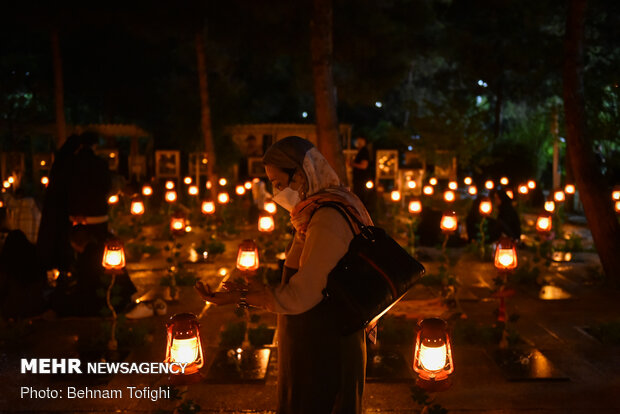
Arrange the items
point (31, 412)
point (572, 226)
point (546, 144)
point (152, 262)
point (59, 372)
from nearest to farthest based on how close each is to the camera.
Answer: point (31, 412)
point (59, 372)
point (152, 262)
point (572, 226)
point (546, 144)

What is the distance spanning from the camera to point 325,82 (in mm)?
11203

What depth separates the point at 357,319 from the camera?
2820 mm

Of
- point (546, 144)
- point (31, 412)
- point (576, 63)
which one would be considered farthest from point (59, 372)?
point (546, 144)

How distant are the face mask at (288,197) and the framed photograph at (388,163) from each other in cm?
1785

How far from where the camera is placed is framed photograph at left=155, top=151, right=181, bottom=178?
72.1 feet

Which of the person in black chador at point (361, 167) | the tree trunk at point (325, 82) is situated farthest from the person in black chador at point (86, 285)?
the person in black chador at point (361, 167)

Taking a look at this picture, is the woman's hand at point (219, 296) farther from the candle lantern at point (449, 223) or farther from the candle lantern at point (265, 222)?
the candle lantern at point (265, 222)

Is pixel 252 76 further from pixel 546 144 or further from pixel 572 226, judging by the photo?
pixel 572 226

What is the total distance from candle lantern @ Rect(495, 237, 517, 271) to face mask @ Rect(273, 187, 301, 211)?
3806 mm

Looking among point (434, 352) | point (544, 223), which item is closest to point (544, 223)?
point (544, 223)

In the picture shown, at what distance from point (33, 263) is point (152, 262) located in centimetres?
380

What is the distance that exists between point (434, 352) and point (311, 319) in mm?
966

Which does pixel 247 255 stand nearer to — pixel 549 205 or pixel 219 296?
pixel 219 296

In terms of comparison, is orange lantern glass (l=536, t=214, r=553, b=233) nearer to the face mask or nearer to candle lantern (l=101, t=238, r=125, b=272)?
candle lantern (l=101, t=238, r=125, b=272)
